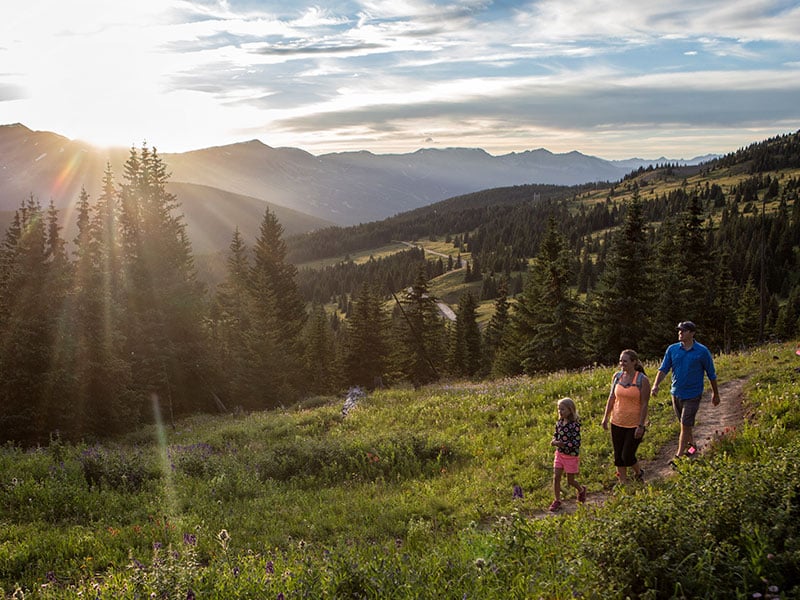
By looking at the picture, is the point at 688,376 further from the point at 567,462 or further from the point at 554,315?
the point at 554,315

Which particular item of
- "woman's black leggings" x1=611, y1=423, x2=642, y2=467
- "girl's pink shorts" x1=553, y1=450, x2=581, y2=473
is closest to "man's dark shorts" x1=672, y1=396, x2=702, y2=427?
"woman's black leggings" x1=611, y1=423, x2=642, y2=467

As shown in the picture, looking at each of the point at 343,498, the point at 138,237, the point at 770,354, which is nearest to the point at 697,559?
the point at 343,498

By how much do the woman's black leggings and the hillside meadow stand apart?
0.74 meters

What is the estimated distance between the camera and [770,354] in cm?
1891

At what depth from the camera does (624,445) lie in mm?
9688

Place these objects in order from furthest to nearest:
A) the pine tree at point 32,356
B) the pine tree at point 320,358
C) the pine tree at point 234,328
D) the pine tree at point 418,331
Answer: the pine tree at point 418,331, the pine tree at point 320,358, the pine tree at point 234,328, the pine tree at point 32,356

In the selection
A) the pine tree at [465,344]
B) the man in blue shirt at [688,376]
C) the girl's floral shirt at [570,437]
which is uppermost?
the man in blue shirt at [688,376]

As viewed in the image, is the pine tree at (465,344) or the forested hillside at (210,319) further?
the pine tree at (465,344)

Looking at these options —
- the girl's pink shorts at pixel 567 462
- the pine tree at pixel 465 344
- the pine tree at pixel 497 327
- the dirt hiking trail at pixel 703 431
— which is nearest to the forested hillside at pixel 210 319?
the pine tree at pixel 465 344

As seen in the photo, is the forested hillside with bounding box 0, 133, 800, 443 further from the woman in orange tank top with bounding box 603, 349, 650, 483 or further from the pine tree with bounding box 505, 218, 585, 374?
the woman in orange tank top with bounding box 603, 349, 650, 483

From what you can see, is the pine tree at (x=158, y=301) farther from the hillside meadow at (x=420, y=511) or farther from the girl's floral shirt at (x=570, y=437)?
the girl's floral shirt at (x=570, y=437)

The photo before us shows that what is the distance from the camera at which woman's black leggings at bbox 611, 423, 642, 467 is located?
31.4ft

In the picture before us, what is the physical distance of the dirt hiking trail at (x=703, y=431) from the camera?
975 centimetres

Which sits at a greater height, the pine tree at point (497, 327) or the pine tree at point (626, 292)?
the pine tree at point (626, 292)
